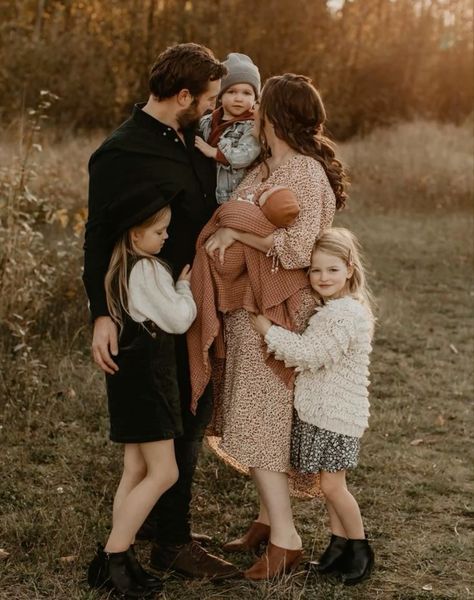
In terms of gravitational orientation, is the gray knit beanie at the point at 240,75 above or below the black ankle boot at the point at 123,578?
above

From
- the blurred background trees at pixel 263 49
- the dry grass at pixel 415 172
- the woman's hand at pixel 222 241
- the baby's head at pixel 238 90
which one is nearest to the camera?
the woman's hand at pixel 222 241

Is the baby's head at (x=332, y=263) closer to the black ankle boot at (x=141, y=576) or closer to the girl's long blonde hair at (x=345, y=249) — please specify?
the girl's long blonde hair at (x=345, y=249)

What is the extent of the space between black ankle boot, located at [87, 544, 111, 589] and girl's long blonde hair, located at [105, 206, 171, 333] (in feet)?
2.93

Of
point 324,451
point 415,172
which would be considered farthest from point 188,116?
point 415,172

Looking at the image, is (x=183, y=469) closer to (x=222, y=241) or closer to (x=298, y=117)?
(x=222, y=241)

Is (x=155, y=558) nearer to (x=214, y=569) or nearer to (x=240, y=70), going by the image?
(x=214, y=569)

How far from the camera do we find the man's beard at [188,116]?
3492mm

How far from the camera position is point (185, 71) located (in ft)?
11.1

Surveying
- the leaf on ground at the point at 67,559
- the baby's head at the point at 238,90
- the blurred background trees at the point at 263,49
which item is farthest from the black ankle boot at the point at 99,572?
the blurred background trees at the point at 263,49

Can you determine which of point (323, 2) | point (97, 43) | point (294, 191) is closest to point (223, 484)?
point (294, 191)

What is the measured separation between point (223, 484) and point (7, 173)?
310 cm

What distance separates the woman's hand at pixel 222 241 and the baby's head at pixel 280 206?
6.3 inches

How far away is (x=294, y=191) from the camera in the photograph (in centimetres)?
347

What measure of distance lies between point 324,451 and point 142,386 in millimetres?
799
